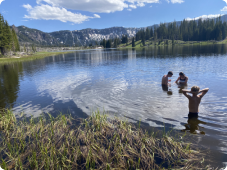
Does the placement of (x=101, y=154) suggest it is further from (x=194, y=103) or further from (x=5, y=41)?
(x=5, y=41)

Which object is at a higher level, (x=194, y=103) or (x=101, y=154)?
(x=194, y=103)

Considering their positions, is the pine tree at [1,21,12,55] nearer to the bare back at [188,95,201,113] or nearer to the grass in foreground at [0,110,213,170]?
the grass in foreground at [0,110,213,170]

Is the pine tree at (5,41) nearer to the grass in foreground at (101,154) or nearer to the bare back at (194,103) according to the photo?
the grass in foreground at (101,154)

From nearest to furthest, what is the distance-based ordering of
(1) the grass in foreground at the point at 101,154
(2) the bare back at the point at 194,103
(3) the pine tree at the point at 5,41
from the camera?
(1) the grass in foreground at the point at 101,154, (2) the bare back at the point at 194,103, (3) the pine tree at the point at 5,41

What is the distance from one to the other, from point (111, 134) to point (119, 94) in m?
7.89

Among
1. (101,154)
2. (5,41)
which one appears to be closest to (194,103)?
(101,154)

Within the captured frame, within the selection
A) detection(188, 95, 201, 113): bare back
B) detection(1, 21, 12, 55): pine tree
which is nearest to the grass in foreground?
detection(188, 95, 201, 113): bare back

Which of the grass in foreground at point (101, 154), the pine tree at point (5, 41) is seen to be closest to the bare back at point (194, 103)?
the grass in foreground at point (101, 154)

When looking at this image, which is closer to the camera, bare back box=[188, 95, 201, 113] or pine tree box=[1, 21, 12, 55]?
bare back box=[188, 95, 201, 113]

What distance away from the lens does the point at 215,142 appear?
707 cm

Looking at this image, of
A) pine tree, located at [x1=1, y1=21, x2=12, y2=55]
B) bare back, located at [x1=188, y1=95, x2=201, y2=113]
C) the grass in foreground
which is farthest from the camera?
pine tree, located at [x1=1, y1=21, x2=12, y2=55]

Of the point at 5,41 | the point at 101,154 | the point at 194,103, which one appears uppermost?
the point at 5,41

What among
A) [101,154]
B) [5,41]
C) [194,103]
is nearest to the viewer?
[101,154]

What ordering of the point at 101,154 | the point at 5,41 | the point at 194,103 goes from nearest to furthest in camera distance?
the point at 101,154 → the point at 194,103 → the point at 5,41
